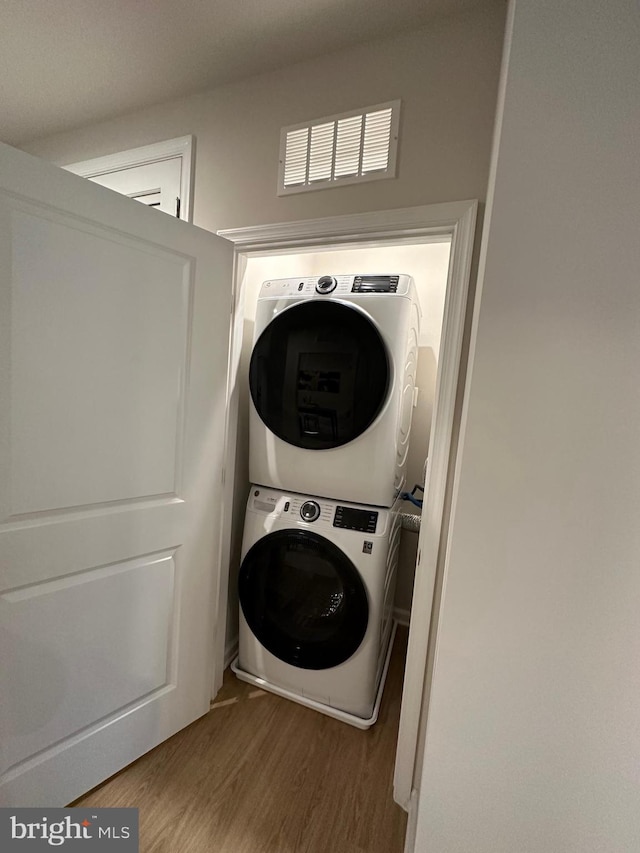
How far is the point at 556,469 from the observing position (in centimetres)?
66

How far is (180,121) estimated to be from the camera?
1.53 metres

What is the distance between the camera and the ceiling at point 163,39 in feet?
3.66

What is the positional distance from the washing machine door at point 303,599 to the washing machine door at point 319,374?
47cm

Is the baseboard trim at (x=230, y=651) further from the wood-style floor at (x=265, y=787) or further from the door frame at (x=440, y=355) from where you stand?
the door frame at (x=440, y=355)

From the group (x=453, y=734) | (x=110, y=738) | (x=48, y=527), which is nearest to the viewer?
(x=453, y=734)

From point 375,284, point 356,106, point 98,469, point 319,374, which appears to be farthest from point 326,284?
point 98,469

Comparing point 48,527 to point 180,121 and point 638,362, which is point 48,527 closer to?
point 638,362

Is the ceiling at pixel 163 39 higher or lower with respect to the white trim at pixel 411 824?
higher

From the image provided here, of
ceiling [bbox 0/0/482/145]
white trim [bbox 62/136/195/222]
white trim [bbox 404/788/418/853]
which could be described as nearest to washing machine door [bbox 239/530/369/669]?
white trim [bbox 404/788/418/853]

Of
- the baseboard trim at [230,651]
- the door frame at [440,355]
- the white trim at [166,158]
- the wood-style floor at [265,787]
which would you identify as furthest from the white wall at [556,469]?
the baseboard trim at [230,651]

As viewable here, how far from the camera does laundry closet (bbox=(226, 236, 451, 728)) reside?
4.93 ft

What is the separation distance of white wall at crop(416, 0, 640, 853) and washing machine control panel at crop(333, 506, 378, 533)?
2.49 ft

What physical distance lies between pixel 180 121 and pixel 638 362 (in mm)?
1893

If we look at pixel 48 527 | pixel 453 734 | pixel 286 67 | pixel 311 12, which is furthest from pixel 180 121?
pixel 453 734
